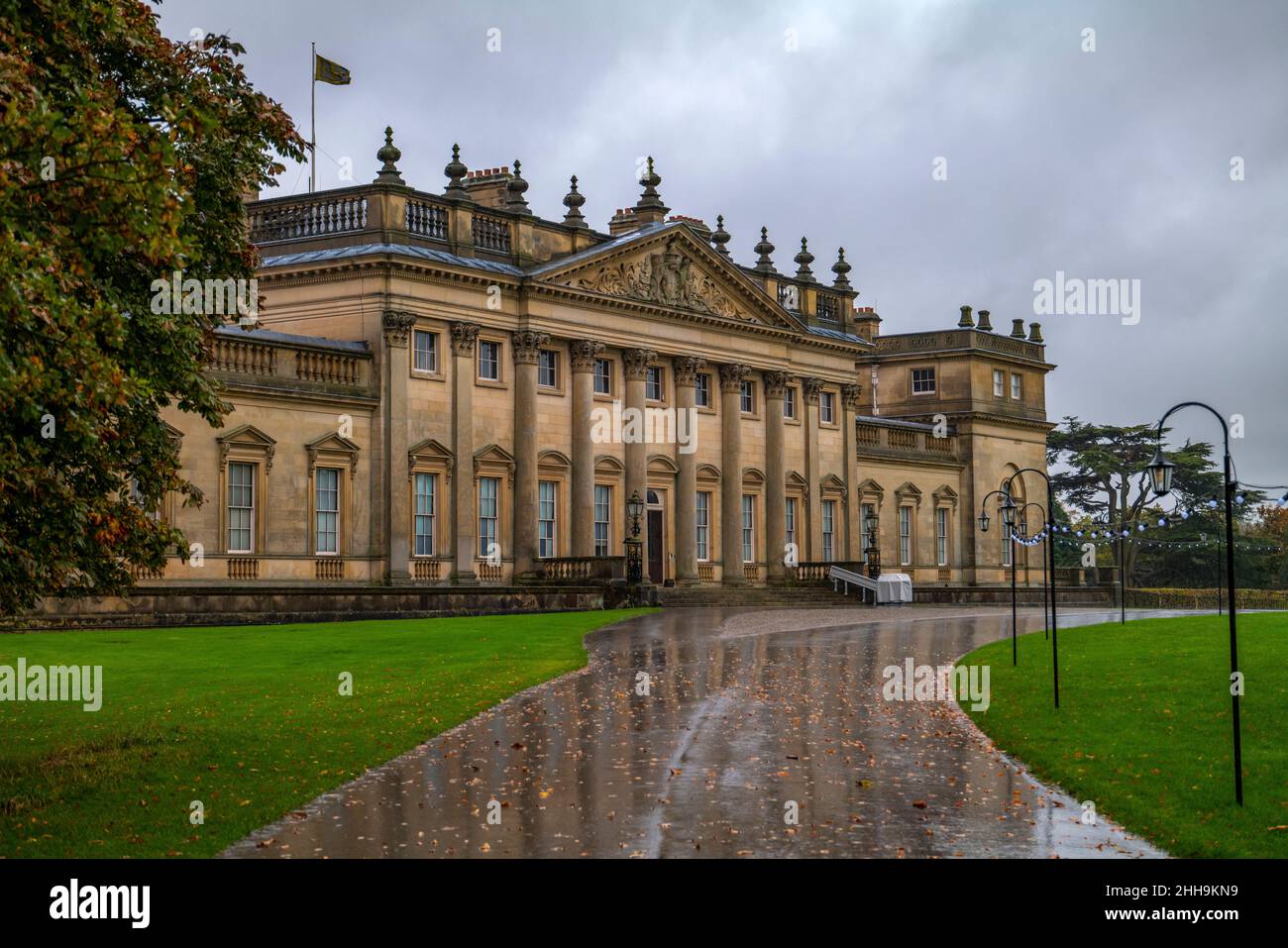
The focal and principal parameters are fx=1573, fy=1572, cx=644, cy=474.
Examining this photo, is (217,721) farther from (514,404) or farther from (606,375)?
(606,375)

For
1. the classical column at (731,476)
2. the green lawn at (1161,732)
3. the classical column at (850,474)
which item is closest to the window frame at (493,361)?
the classical column at (731,476)

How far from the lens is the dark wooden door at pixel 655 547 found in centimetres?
5703

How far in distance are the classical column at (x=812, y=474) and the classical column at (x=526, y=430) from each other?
15658mm

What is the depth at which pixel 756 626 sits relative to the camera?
130ft

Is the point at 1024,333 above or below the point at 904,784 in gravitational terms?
above

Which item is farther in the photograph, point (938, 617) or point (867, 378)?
point (867, 378)

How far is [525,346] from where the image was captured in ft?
169

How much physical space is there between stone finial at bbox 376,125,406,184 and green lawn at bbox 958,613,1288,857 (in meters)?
25.6

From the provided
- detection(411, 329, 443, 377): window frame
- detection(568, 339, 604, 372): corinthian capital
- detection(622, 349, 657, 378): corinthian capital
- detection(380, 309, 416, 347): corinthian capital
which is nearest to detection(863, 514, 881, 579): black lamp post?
detection(622, 349, 657, 378): corinthian capital

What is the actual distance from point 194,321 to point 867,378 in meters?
65.4

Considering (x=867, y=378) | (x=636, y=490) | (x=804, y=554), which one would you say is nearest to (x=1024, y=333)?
(x=867, y=378)
